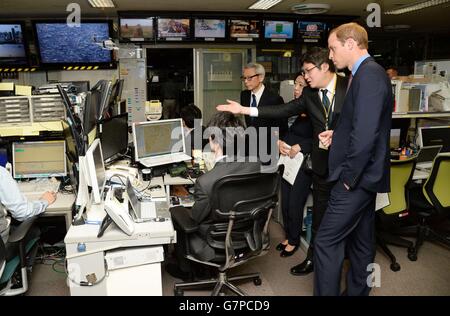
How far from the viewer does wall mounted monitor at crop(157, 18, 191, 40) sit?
Answer: 526 cm

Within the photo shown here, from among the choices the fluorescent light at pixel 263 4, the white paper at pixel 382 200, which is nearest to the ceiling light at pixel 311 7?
the fluorescent light at pixel 263 4

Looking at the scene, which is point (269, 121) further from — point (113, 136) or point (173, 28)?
point (173, 28)

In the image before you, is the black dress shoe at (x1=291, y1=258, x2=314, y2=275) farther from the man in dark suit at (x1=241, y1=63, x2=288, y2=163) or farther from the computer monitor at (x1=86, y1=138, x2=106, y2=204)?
the computer monitor at (x1=86, y1=138, x2=106, y2=204)

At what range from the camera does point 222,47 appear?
5625 millimetres

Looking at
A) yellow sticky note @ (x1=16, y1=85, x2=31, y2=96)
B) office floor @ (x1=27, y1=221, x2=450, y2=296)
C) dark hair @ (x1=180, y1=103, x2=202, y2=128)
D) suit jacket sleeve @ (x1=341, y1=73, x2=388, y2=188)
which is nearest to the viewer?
suit jacket sleeve @ (x1=341, y1=73, x2=388, y2=188)

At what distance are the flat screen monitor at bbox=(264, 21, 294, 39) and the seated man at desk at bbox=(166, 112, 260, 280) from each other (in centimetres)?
349

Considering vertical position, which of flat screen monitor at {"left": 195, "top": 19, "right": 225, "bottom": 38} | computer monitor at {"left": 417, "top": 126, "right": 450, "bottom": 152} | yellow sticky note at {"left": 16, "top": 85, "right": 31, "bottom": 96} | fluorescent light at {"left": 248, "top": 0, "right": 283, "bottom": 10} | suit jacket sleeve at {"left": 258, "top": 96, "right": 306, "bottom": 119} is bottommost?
computer monitor at {"left": 417, "top": 126, "right": 450, "bottom": 152}

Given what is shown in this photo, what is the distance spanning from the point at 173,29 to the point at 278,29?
4.90 feet

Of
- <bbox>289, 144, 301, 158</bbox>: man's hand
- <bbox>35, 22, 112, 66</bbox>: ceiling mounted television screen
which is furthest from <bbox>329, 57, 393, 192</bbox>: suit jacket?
<bbox>35, 22, 112, 66</bbox>: ceiling mounted television screen

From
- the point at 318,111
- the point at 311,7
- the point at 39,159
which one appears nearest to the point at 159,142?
the point at 39,159

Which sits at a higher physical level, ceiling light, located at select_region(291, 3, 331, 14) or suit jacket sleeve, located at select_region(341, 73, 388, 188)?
ceiling light, located at select_region(291, 3, 331, 14)
